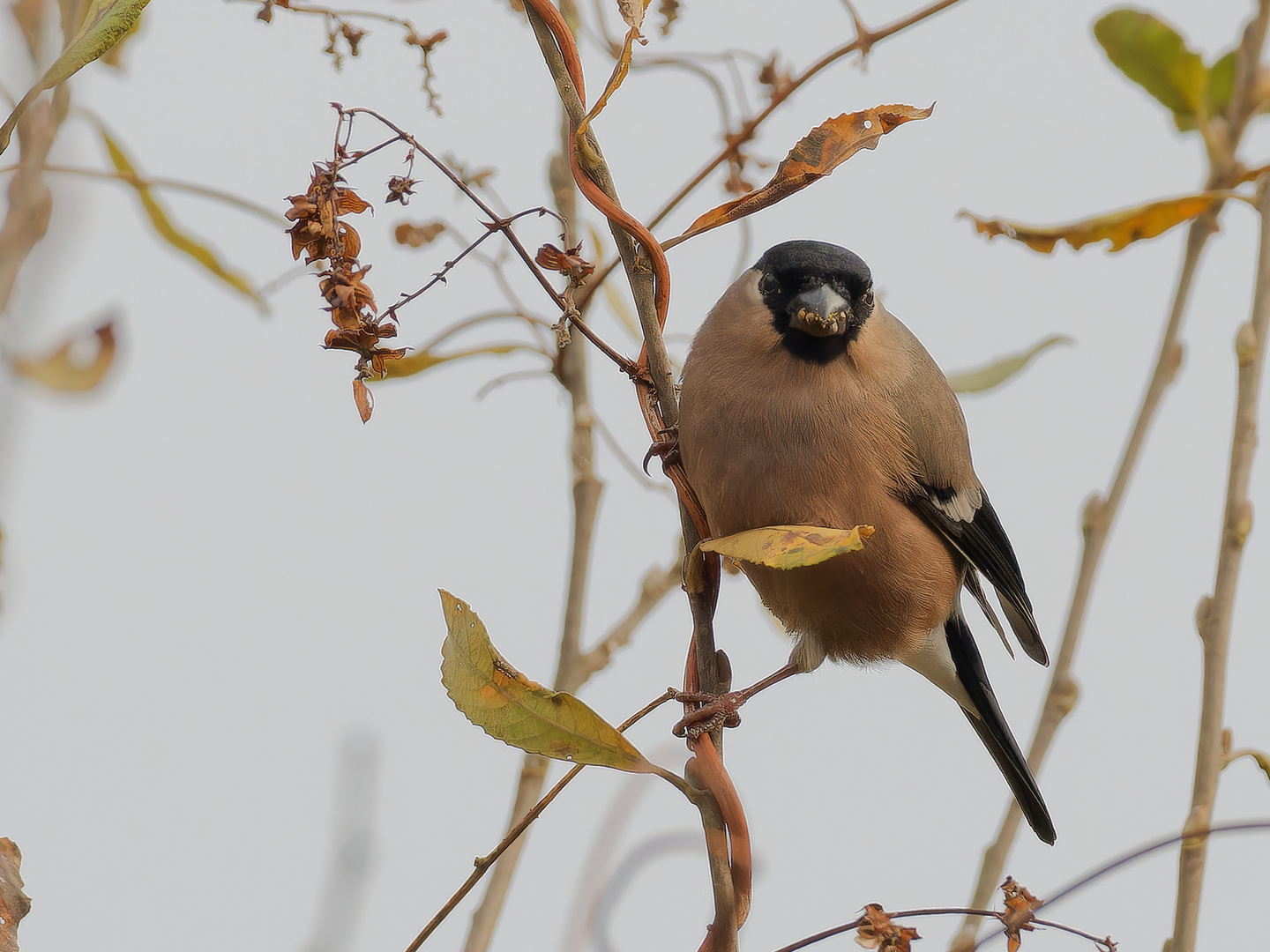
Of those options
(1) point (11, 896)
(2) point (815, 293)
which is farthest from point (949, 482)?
(1) point (11, 896)

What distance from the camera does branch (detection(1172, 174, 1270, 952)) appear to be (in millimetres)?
1168

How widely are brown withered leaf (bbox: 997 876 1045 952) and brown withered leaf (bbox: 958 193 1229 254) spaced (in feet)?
2.18

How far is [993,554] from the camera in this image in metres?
1.85

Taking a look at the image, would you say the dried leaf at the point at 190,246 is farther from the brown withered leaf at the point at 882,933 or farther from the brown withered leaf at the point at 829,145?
the brown withered leaf at the point at 882,933

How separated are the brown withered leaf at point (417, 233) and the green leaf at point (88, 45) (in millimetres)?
662

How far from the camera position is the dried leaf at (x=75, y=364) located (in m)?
1.36

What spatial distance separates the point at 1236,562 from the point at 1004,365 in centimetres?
41

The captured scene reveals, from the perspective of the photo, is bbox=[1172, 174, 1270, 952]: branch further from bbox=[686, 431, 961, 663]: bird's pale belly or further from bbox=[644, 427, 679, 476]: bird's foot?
bbox=[644, 427, 679, 476]: bird's foot

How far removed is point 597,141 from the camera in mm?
933

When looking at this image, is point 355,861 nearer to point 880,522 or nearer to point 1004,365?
point 880,522

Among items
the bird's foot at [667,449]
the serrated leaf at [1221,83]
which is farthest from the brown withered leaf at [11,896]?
the serrated leaf at [1221,83]

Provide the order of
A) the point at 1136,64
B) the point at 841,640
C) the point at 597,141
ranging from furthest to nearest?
the point at 841,640, the point at 1136,64, the point at 597,141

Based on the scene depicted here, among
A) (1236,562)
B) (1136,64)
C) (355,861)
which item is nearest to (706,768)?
(355,861)

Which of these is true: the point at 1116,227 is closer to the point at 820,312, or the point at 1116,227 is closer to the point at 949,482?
the point at 820,312
